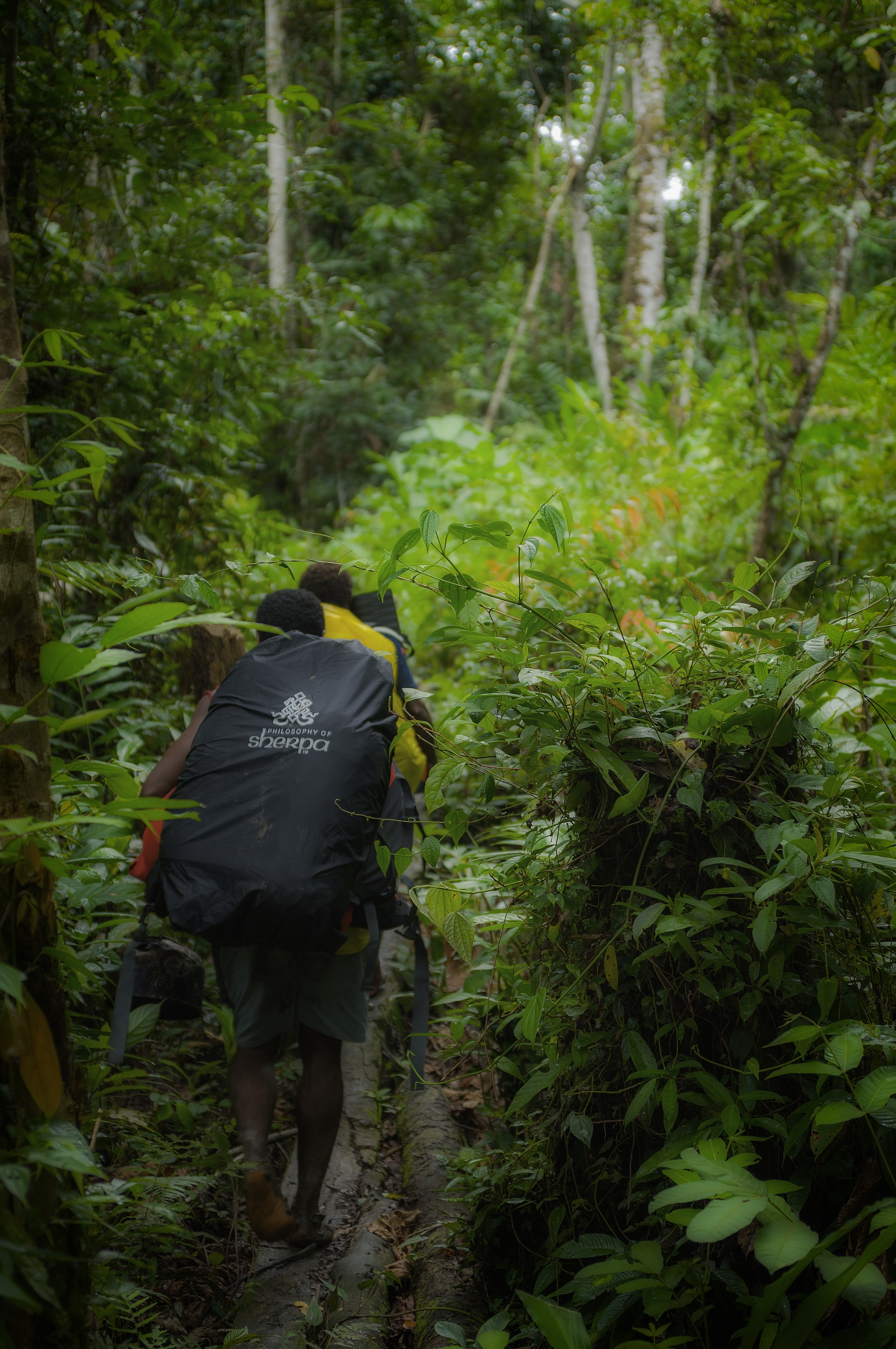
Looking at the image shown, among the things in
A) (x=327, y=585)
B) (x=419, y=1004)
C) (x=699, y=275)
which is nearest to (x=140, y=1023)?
(x=419, y=1004)

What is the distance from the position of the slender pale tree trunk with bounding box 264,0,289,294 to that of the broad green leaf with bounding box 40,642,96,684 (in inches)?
301

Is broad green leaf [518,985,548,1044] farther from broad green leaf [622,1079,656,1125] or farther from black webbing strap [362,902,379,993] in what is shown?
black webbing strap [362,902,379,993]

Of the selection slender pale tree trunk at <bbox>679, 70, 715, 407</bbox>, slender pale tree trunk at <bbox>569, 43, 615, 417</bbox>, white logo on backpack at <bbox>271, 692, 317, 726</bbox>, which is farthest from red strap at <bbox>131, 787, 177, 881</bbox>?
slender pale tree trunk at <bbox>569, 43, 615, 417</bbox>

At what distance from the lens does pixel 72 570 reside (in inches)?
111

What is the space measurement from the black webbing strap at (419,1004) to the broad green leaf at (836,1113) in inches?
48.4

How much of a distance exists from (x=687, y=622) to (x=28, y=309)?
9.83 feet

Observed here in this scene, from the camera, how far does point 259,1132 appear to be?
2.38m

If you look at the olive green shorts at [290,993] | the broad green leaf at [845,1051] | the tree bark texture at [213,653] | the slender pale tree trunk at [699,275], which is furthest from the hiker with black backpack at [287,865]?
the slender pale tree trunk at [699,275]

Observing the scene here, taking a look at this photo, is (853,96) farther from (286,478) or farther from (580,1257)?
(580,1257)

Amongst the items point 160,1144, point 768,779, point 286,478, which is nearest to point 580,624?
point 768,779

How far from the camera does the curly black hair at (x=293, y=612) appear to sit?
108 inches

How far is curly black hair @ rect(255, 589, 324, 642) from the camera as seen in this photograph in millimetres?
2736

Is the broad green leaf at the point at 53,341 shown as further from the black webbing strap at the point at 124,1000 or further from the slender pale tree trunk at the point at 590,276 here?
the slender pale tree trunk at the point at 590,276

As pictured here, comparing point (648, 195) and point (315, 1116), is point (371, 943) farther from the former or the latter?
point (648, 195)
